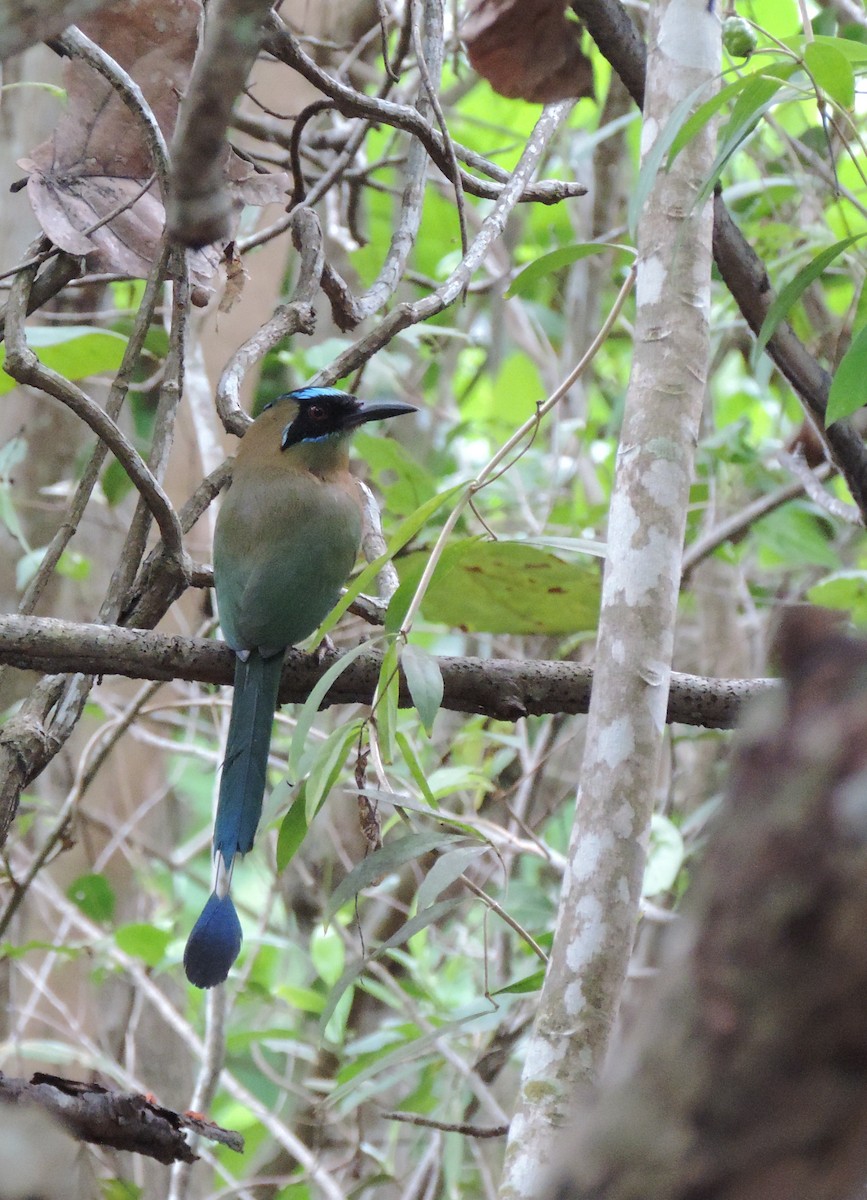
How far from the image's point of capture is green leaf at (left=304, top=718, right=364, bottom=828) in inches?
56.9

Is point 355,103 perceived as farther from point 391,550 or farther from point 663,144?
point 391,550

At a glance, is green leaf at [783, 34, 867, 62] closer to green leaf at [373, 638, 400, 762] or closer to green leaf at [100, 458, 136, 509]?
green leaf at [373, 638, 400, 762]

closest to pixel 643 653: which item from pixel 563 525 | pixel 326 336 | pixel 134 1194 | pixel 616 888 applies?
pixel 616 888

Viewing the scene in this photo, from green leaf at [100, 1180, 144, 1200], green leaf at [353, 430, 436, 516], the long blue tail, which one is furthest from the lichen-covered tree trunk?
green leaf at [100, 1180, 144, 1200]

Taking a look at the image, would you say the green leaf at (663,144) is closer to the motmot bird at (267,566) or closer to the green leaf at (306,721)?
the green leaf at (306,721)

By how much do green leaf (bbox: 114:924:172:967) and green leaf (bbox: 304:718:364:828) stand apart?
152cm

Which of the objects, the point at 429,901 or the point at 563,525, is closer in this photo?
the point at 429,901

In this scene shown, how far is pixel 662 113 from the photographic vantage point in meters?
1.73

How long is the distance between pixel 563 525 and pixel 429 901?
7.25 ft

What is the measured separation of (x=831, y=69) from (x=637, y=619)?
0.78m

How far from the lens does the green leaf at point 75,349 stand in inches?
91.6

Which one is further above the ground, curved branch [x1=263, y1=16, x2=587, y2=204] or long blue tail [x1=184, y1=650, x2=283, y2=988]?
curved branch [x1=263, y1=16, x2=587, y2=204]

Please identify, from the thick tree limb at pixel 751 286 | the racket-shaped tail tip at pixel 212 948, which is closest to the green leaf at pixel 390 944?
the racket-shaped tail tip at pixel 212 948

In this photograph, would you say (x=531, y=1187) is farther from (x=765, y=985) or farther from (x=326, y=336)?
(x=326, y=336)
